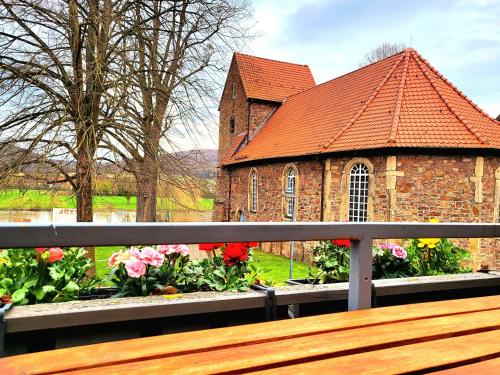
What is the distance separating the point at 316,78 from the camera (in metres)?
28.1

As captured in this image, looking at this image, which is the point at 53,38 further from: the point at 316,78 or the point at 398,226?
the point at 316,78

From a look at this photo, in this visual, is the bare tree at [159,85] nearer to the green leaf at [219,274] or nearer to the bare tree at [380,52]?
the green leaf at [219,274]

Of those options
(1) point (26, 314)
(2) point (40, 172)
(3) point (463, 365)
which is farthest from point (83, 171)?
(3) point (463, 365)

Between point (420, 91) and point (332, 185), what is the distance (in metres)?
4.75

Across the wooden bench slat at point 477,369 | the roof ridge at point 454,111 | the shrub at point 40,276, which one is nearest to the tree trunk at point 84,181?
the shrub at point 40,276

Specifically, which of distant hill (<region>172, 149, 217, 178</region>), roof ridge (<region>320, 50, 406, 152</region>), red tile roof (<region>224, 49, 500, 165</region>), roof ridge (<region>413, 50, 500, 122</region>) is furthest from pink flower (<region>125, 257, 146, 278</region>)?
roof ridge (<region>413, 50, 500, 122</region>)

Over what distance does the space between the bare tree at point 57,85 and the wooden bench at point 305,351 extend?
20.3 feet

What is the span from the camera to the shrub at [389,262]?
343cm

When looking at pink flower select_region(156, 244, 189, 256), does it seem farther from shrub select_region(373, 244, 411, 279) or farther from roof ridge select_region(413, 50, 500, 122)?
roof ridge select_region(413, 50, 500, 122)

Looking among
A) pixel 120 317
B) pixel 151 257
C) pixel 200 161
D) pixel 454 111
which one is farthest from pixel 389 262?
pixel 454 111

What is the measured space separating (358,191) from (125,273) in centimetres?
1330

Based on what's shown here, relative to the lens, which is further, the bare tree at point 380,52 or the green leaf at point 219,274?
the bare tree at point 380,52

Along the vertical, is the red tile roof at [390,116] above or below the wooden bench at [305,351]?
above

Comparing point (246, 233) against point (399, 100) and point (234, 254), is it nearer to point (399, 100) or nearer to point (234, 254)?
point (234, 254)
